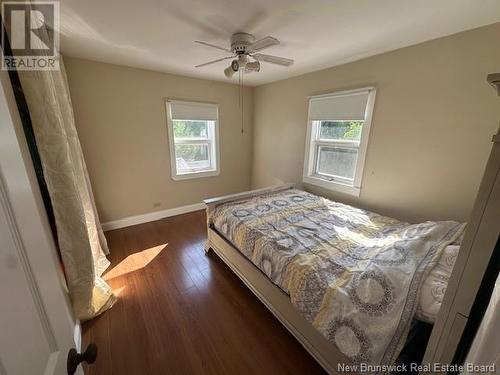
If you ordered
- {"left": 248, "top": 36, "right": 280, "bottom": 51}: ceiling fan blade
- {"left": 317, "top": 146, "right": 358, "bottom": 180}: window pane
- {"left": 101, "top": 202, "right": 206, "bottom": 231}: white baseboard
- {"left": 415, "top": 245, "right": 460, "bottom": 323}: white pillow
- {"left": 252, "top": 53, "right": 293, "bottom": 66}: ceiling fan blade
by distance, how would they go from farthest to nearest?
{"left": 101, "top": 202, "right": 206, "bottom": 231}: white baseboard < {"left": 317, "top": 146, "right": 358, "bottom": 180}: window pane < {"left": 252, "top": 53, "right": 293, "bottom": 66}: ceiling fan blade < {"left": 248, "top": 36, "right": 280, "bottom": 51}: ceiling fan blade < {"left": 415, "top": 245, "right": 460, "bottom": 323}: white pillow

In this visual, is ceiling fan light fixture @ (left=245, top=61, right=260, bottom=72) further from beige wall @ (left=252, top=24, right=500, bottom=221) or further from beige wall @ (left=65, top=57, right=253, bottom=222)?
beige wall @ (left=65, top=57, right=253, bottom=222)

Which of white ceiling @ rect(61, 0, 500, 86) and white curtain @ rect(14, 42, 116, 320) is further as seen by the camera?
white ceiling @ rect(61, 0, 500, 86)

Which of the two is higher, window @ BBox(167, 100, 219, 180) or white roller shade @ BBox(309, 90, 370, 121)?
white roller shade @ BBox(309, 90, 370, 121)

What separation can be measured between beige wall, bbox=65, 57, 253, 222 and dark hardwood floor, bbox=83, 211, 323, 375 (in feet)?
3.51

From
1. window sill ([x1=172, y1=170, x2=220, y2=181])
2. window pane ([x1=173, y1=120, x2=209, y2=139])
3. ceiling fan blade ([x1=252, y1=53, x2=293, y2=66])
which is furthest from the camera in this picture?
window sill ([x1=172, y1=170, x2=220, y2=181])

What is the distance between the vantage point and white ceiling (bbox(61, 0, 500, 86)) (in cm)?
138

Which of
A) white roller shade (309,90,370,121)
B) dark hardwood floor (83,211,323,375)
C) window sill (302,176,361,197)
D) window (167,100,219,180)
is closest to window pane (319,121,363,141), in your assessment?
white roller shade (309,90,370,121)

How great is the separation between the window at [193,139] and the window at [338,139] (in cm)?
167

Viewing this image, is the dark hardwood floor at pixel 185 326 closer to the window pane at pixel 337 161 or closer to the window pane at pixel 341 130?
the window pane at pixel 337 161

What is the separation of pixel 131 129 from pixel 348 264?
10.3ft

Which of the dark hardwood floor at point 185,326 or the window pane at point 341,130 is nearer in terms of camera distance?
the dark hardwood floor at point 185,326

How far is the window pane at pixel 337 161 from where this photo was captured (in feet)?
8.84

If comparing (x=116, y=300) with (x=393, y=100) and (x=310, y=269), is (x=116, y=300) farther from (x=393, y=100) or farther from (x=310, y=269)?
(x=393, y=100)

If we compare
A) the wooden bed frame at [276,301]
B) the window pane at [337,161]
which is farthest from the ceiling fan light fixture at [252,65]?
the window pane at [337,161]
